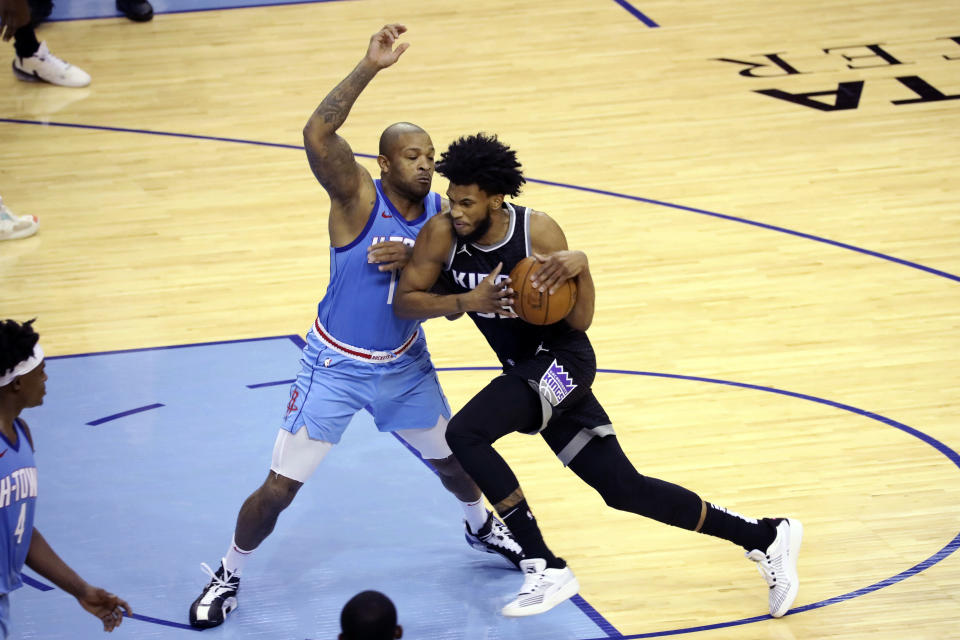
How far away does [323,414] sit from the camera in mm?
4941

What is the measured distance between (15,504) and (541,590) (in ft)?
6.37

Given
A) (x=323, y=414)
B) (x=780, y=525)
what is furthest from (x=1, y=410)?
(x=780, y=525)

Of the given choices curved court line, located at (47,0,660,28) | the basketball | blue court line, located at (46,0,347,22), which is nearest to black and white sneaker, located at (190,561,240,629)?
the basketball

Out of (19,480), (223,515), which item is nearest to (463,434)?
(19,480)

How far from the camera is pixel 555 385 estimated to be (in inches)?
185

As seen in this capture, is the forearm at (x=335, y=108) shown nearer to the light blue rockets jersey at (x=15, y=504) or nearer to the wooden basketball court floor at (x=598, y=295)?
the light blue rockets jersey at (x=15, y=504)

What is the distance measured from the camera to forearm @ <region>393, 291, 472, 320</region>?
464 cm

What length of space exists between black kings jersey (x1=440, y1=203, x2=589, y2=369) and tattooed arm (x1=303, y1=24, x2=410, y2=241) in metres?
0.46

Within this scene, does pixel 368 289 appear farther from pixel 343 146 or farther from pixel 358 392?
pixel 343 146

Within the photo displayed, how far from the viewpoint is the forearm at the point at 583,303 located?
4660mm

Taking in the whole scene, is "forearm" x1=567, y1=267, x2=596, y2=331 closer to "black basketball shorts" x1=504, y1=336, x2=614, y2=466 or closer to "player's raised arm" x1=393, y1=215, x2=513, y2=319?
"black basketball shorts" x1=504, y1=336, x2=614, y2=466

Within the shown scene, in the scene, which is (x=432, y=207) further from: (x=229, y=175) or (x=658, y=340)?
(x=229, y=175)

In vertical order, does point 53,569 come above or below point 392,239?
below

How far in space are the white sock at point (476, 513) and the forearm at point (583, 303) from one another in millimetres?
1073
